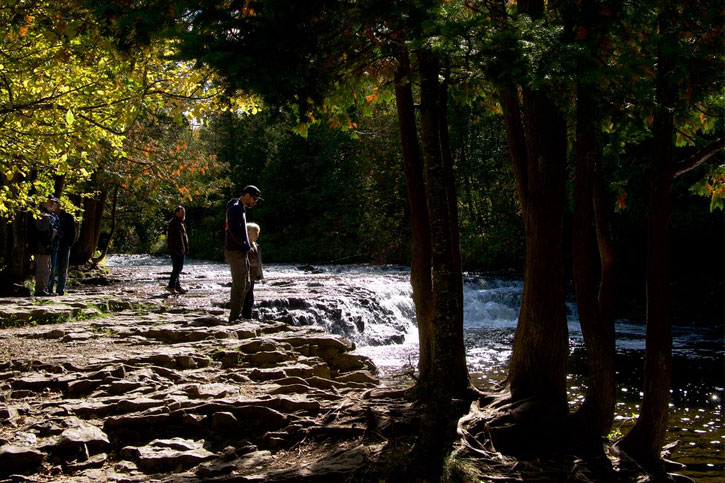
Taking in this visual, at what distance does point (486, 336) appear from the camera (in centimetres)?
1471

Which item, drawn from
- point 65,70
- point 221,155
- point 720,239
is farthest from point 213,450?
point 221,155

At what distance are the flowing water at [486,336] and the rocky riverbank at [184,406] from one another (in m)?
1.19

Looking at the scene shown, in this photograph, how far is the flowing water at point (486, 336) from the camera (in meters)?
8.02

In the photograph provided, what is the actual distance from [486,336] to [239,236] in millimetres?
7490

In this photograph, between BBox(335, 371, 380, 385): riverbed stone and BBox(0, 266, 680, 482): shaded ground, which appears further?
BBox(335, 371, 380, 385): riverbed stone

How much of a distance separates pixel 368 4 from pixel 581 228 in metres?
2.77

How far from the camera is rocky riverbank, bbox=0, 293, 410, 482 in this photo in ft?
15.4

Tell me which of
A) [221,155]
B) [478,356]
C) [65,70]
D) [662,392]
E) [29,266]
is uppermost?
[221,155]

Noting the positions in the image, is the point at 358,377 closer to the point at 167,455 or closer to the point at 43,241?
the point at 167,455

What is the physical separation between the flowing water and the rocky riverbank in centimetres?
119

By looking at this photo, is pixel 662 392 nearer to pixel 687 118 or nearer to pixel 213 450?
pixel 687 118

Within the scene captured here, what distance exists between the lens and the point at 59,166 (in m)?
10.5

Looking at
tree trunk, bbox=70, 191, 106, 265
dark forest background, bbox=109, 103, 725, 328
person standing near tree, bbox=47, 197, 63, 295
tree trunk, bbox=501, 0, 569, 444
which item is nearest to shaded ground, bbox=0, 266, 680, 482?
tree trunk, bbox=501, 0, 569, 444

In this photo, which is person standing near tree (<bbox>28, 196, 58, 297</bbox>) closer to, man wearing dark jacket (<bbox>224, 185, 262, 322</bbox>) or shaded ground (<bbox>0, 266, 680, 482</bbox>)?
shaded ground (<bbox>0, 266, 680, 482</bbox>)
